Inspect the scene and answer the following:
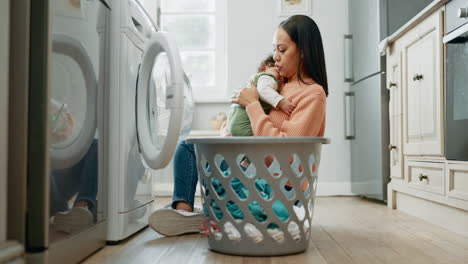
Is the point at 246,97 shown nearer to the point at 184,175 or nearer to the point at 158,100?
the point at 184,175

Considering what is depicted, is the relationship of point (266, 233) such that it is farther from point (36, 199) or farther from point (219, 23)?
point (219, 23)

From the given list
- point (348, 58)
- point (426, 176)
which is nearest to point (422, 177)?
point (426, 176)

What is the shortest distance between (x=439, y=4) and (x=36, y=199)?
1.62m

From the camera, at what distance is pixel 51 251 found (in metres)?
0.95

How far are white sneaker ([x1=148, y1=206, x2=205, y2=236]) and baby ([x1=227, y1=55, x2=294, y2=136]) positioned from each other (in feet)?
1.02

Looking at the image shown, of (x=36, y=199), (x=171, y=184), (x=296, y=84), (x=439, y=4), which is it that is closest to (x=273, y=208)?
(x=296, y=84)

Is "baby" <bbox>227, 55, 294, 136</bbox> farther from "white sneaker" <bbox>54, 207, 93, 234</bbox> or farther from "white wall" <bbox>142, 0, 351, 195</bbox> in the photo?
"white wall" <bbox>142, 0, 351, 195</bbox>

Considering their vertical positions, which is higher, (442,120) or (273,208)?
(442,120)

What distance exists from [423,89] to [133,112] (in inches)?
48.2

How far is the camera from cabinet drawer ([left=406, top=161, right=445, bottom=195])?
5.81 feet

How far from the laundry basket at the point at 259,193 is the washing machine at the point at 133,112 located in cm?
20

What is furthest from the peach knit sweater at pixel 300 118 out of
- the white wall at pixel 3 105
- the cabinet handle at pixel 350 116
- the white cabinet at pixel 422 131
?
the cabinet handle at pixel 350 116

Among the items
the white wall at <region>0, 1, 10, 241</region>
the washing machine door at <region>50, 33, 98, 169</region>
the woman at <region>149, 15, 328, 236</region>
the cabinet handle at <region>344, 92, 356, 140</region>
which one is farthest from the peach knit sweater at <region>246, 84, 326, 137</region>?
the cabinet handle at <region>344, 92, 356, 140</region>

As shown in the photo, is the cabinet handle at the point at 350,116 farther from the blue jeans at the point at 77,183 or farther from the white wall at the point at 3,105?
the white wall at the point at 3,105
